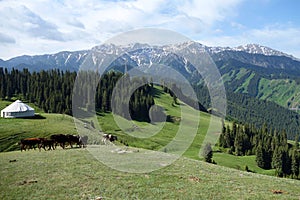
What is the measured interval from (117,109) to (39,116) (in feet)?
231

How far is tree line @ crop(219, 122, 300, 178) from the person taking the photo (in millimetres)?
121438

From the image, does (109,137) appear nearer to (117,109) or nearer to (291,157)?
(117,109)

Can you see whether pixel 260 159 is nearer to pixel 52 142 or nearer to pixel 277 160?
pixel 277 160

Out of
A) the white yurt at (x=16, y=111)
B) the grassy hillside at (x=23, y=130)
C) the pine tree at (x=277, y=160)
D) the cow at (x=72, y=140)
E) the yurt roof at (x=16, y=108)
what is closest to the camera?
the cow at (x=72, y=140)

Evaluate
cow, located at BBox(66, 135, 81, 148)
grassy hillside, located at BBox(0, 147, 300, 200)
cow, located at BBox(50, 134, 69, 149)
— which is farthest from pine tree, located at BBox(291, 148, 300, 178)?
cow, located at BBox(50, 134, 69, 149)

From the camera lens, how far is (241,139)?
14488 cm

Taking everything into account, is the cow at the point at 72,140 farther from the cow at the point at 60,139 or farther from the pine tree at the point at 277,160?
the pine tree at the point at 277,160

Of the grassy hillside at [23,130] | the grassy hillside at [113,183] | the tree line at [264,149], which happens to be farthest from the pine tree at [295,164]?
the grassy hillside at [113,183]

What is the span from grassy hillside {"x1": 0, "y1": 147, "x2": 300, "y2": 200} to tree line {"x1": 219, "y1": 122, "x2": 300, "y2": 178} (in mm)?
90903

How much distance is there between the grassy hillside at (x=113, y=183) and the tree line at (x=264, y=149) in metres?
90.9

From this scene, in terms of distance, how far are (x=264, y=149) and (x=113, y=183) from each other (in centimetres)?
11472

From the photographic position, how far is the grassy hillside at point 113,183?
2198 centimetres

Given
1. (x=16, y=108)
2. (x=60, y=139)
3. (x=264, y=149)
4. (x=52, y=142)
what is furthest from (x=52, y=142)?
(x=264, y=149)

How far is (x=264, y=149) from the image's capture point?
4988 inches
